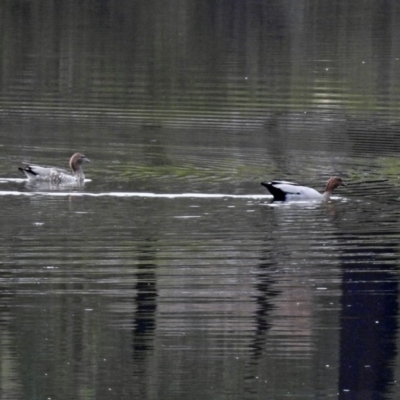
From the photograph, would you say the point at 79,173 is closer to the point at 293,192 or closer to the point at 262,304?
the point at 293,192

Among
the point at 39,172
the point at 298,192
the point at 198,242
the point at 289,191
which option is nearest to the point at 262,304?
the point at 198,242

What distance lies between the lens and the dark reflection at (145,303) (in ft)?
34.2

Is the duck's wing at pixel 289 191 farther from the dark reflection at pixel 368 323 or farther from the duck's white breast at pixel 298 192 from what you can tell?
the dark reflection at pixel 368 323

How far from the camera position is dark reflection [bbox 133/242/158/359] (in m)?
10.4

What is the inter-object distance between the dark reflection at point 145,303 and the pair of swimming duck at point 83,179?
333cm

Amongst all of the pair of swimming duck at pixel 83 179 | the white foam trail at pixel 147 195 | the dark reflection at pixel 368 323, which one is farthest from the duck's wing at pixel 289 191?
the dark reflection at pixel 368 323

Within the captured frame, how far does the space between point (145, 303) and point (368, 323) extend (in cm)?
170

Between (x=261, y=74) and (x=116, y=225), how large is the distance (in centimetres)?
2144

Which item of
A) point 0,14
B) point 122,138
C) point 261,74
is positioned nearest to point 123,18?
point 0,14

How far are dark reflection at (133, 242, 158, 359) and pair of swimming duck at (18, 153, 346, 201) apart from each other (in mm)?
3335

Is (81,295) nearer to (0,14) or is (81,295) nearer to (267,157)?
(267,157)

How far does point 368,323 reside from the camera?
11086 millimetres

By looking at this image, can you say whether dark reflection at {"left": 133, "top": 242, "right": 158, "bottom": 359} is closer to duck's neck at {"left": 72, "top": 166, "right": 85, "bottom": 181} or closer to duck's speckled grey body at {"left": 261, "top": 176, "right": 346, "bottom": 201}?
duck's speckled grey body at {"left": 261, "top": 176, "right": 346, "bottom": 201}

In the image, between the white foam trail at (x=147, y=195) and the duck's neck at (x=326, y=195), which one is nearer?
the white foam trail at (x=147, y=195)
